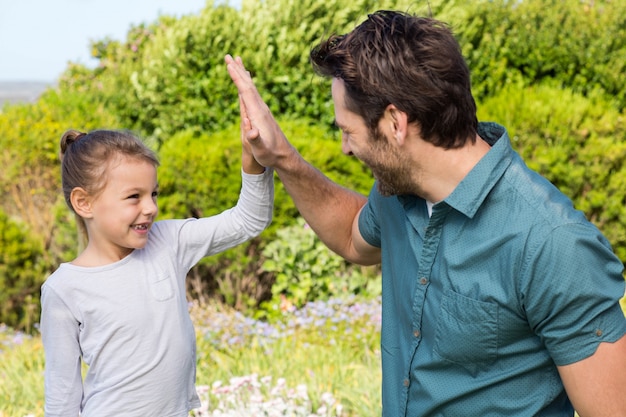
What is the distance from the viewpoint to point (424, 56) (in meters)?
1.98

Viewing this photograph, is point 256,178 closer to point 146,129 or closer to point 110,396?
point 110,396

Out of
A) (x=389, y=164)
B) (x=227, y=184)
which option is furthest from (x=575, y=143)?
(x=389, y=164)

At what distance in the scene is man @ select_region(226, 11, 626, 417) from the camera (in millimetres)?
1816

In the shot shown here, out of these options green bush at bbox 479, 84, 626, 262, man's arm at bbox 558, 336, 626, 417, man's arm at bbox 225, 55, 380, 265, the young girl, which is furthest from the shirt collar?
green bush at bbox 479, 84, 626, 262

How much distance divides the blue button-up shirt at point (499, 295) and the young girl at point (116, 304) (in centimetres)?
65

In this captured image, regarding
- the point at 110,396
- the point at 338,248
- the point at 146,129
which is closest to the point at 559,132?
the point at 146,129

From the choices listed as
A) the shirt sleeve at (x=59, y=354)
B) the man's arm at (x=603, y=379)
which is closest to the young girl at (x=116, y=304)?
the shirt sleeve at (x=59, y=354)

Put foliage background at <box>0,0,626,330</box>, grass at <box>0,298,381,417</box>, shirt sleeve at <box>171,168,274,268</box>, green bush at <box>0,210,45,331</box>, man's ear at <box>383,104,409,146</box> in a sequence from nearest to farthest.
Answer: man's ear at <box>383,104,409,146</box>
shirt sleeve at <box>171,168,274,268</box>
grass at <box>0,298,381,417</box>
foliage background at <box>0,0,626,330</box>
green bush at <box>0,210,45,331</box>

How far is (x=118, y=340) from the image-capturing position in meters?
2.22

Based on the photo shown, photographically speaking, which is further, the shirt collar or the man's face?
the man's face

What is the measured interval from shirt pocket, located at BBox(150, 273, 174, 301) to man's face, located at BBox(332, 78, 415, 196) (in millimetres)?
664

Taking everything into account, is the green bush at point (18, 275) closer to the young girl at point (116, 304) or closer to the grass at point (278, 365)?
the grass at point (278, 365)

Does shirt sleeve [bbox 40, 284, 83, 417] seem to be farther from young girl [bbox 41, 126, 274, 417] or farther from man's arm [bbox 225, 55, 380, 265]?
man's arm [bbox 225, 55, 380, 265]

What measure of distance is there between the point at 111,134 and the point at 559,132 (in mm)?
4521
